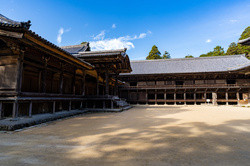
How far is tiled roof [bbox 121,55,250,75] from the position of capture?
23980 mm

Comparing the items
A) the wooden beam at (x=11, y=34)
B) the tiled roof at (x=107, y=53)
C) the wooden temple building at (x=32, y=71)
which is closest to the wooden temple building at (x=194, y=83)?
the wooden temple building at (x=32, y=71)

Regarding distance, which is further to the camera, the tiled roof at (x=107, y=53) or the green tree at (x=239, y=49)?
the green tree at (x=239, y=49)

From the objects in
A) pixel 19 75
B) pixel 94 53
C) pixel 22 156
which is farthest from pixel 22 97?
pixel 94 53

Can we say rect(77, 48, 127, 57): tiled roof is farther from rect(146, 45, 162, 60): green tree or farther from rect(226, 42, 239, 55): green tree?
rect(226, 42, 239, 55): green tree

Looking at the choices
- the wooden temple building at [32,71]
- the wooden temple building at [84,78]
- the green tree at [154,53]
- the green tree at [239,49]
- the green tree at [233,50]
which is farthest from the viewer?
the green tree at [154,53]

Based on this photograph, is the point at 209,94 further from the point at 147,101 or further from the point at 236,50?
the point at 236,50

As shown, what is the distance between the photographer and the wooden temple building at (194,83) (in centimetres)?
2094

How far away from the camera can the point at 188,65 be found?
26.2 meters

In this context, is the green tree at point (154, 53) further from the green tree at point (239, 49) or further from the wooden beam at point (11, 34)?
the wooden beam at point (11, 34)

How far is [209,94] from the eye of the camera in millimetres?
23719

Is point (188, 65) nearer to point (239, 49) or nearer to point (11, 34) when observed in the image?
point (239, 49)

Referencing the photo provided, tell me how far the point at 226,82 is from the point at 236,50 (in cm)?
2503

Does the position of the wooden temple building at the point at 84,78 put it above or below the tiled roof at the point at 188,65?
below

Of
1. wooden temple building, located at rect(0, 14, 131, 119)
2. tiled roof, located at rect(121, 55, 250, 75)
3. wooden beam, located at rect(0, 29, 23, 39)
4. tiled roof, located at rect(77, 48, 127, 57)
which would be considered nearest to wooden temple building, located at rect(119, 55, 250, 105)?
tiled roof, located at rect(121, 55, 250, 75)
